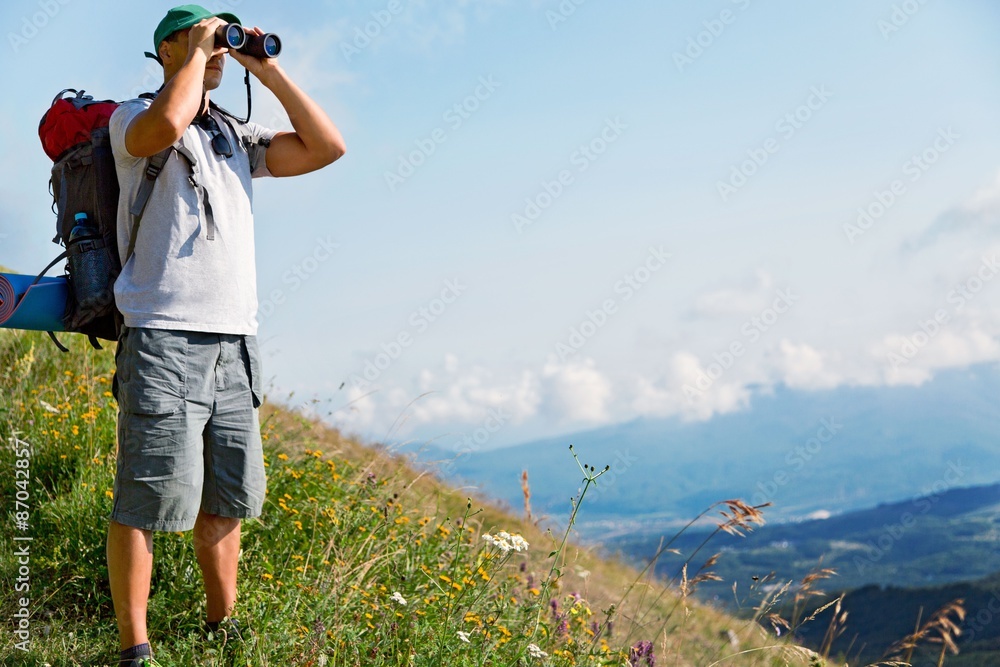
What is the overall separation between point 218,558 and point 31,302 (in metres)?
1.18

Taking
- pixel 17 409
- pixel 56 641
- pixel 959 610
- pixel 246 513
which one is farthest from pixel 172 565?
pixel 959 610

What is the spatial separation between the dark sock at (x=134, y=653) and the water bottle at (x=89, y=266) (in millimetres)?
1207

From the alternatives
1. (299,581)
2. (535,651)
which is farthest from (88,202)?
(535,651)

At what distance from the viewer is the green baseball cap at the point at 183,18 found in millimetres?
2927

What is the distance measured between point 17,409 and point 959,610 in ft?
17.0

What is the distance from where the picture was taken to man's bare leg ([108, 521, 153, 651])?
281 cm

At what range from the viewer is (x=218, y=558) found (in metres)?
3.13

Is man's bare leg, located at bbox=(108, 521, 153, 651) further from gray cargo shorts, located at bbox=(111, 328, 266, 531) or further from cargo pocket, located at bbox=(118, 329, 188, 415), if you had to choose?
cargo pocket, located at bbox=(118, 329, 188, 415)

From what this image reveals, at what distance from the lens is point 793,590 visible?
366 cm

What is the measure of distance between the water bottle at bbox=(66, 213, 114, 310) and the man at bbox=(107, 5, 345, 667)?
73mm

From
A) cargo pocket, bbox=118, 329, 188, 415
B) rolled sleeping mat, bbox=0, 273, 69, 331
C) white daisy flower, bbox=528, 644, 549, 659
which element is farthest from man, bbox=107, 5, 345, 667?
white daisy flower, bbox=528, 644, 549, 659

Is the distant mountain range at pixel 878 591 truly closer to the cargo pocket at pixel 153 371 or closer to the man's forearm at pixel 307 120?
the cargo pocket at pixel 153 371

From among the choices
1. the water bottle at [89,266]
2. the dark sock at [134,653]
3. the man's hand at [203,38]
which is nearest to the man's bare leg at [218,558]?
the dark sock at [134,653]

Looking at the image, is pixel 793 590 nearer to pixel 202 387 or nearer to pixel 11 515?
pixel 202 387
